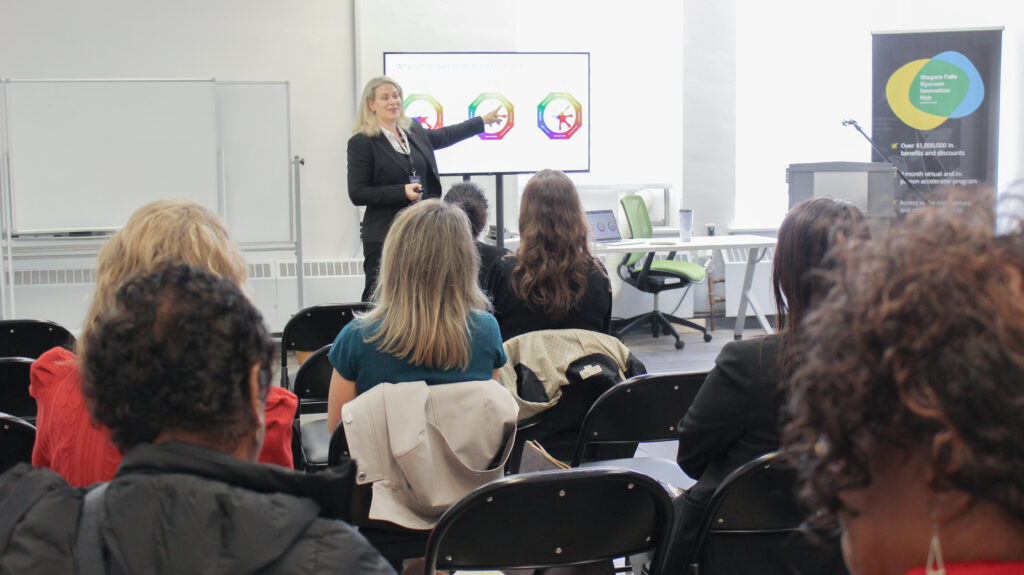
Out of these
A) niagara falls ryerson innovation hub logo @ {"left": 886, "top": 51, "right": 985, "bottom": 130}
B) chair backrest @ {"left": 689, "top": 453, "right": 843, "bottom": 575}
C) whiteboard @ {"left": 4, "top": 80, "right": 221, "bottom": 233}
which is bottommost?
chair backrest @ {"left": 689, "top": 453, "right": 843, "bottom": 575}

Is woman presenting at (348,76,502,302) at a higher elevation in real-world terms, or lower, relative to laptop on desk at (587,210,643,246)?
higher

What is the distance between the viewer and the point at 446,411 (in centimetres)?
191

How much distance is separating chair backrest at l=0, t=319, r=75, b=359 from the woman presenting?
145 centimetres

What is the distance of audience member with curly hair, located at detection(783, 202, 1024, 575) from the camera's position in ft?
1.89

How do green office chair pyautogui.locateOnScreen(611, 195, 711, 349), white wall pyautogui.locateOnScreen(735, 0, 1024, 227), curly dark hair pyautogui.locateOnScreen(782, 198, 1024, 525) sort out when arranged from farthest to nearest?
white wall pyautogui.locateOnScreen(735, 0, 1024, 227)
green office chair pyautogui.locateOnScreen(611, 195, 711, 349)
curly dark hair pyautogui.locateOnScreen(782, 198, 1024, 525)

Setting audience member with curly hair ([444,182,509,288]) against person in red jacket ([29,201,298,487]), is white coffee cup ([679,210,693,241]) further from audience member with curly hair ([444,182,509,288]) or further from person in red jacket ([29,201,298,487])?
person in red jacket ([29,201,298,487])

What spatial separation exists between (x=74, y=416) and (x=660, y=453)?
2.76 meters

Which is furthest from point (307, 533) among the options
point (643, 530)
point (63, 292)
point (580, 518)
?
point (63, 292)

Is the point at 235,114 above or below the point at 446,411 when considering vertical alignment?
above

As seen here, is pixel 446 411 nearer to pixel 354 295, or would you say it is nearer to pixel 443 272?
pixel 443 272

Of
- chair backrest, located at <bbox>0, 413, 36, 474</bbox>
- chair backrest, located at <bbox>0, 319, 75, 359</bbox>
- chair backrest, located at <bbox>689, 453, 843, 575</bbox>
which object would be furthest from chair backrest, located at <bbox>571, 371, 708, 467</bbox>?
chair backrest, located at <bbox>0, 319, 75, 359</bbox>

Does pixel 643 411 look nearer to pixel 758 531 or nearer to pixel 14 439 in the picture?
pixel 758 531

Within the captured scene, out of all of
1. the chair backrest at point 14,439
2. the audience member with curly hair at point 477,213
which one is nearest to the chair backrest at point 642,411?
the audience member with curly hair at point 477,213

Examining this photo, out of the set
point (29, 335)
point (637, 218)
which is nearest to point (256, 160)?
point (637, 218)
